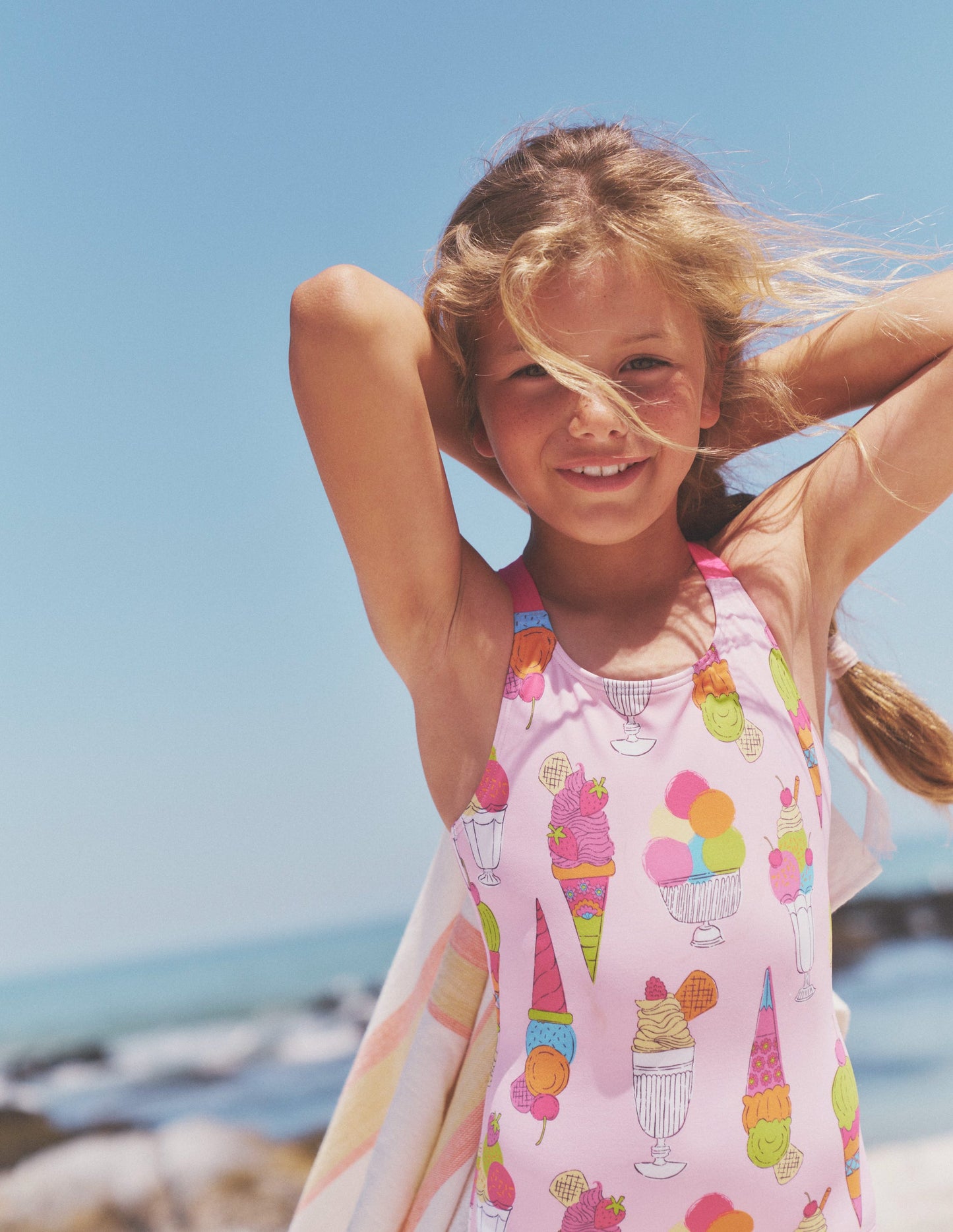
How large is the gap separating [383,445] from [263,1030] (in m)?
7.67

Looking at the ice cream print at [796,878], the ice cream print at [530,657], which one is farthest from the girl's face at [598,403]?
the ice cream print at [796,878]

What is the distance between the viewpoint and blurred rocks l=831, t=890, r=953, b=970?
301 inches

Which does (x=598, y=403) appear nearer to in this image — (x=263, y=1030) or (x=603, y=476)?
(x=603, y=476)

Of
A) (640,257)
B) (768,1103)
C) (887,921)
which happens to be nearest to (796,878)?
(768,1103)

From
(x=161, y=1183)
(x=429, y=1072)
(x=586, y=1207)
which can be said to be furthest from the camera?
(x=161, y=1183)

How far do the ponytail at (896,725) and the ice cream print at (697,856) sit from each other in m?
0.49

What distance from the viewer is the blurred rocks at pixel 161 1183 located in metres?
4.74

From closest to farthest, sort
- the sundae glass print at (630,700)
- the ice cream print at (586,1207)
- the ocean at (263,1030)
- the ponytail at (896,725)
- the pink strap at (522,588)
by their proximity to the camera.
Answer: the ice cream print at (586,1207), the sundae glass print at (630,700), the pink strap at (522,588), the ponytail at (896,725), the ocean at (263,1030)

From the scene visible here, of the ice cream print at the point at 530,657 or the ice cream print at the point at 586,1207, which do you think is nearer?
the ice cream print at the point at 586,1207

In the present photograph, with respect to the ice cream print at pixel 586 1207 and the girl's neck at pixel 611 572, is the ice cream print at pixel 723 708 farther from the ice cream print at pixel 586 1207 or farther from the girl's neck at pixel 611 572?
the ice cream print at pixel 586 1207

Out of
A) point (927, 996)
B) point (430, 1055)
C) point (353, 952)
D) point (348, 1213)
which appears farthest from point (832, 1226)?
point (353, 952)

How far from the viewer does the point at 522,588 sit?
1322 millimetres

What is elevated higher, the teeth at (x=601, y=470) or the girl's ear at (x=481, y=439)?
the girl's ear at (x=481, y=439)

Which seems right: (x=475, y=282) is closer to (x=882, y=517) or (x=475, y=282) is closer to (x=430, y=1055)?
(x=882, y=517)
